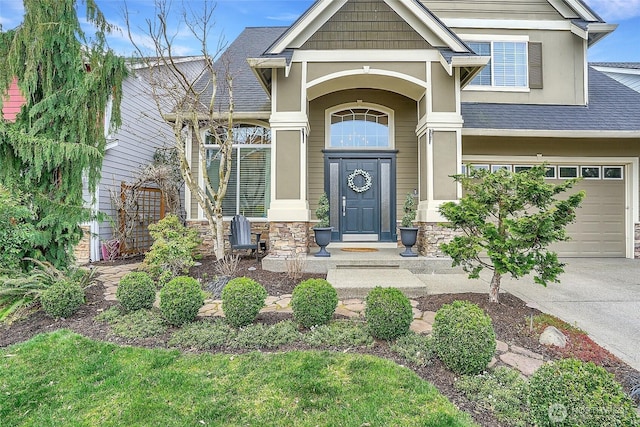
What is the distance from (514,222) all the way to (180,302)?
3707 millimetres

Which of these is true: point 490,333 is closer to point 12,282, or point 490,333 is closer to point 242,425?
point 242,425

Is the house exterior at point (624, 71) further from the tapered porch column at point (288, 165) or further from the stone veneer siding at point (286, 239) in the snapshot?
the stone veneer siding at point (286, 239)

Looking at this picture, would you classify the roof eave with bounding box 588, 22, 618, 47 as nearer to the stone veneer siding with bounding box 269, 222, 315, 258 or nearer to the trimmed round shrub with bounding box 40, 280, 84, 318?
the stone veneer siding with bounding box 269, 222, 315, 258

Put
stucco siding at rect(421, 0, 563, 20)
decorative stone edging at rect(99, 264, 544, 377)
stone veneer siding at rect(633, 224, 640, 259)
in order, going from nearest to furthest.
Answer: decorative stone edging at rect(99, 264, 544, 377) < stone veneer siding at rect(633, 224, 640, 259) < stucco siding at rect(421, 0, 563, 20)

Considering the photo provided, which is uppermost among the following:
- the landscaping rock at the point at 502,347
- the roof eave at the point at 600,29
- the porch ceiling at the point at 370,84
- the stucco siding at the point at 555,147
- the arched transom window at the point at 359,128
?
the roof eave at the point at 600,29

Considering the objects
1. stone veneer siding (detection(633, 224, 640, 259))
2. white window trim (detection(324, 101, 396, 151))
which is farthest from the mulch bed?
stone veneer siding (detection(633, 224, 640, 259))

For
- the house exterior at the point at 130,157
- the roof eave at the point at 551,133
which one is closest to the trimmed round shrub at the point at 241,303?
the house exterior at the point at 130,157

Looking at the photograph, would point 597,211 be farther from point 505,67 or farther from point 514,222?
point 514,222

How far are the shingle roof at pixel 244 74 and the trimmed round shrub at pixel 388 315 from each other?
5694 mm

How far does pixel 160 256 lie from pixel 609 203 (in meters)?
10.4

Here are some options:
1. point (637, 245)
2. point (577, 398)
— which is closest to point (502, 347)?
point (577, 398)

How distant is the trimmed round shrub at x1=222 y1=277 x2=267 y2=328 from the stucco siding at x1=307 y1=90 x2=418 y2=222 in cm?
478

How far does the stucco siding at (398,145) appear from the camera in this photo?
319 inches

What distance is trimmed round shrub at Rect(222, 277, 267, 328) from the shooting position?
3447 millimetres
